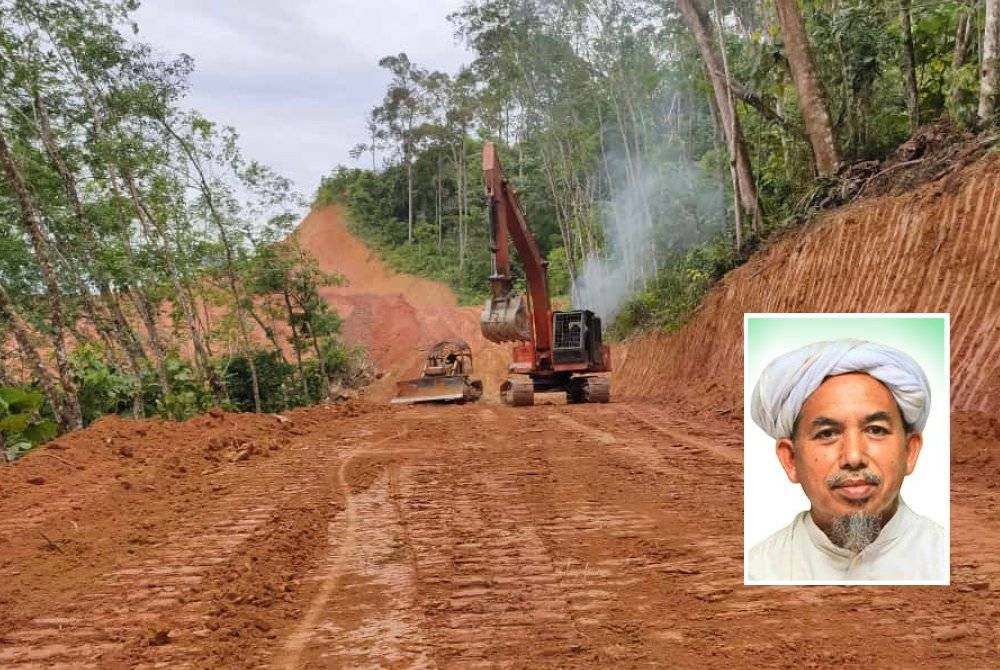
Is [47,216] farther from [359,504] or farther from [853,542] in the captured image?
[853,542]

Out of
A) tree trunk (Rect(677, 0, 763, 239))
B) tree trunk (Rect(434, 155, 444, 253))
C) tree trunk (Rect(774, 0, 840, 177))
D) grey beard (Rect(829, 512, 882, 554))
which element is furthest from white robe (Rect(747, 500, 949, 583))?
tree trunk (Rect(434, 155, 444, 253))

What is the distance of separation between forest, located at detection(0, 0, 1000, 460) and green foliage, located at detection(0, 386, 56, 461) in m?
0.04

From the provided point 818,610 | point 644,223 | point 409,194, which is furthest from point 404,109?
point 818,610

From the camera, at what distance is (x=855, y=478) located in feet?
6.45

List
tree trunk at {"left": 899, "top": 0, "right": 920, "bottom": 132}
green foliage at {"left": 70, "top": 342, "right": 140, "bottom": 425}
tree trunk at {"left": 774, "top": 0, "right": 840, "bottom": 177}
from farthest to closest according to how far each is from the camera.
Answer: green foliage at {"left": 70, "top": 342, "right": 140, "bottom": 425}, tree trunk at {"left": 774, "top": 0, "right": 840, "bottom": 177}, tree trunk at {"left": 899, "top": 0, "right": 920, "bottom": 132}

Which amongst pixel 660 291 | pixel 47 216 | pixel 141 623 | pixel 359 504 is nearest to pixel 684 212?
pixel 660 291

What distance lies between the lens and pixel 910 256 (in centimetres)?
1057

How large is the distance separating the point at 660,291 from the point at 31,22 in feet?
55.5

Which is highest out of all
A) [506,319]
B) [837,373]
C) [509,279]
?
[509,279]

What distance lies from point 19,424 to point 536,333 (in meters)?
10.8

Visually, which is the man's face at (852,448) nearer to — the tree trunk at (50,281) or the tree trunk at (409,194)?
the tree trunk at (50,281)

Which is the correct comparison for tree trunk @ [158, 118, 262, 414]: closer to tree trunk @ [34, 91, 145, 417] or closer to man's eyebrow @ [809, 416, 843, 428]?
tree trunk @ [34, 91, 145, 417]

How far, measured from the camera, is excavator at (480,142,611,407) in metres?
16.8

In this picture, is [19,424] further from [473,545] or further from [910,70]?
[910,70]
